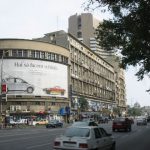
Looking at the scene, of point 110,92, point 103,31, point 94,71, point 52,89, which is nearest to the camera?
point 103,31

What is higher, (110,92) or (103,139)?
(110,92)

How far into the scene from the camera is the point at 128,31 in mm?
20203

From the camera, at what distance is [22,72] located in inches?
3514

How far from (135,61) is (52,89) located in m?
68.4

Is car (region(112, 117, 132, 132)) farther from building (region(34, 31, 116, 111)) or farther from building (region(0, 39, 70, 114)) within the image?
building (region(34, 31, 116, 111))

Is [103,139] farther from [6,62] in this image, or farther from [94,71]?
[94,71]

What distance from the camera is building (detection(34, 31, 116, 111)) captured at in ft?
351

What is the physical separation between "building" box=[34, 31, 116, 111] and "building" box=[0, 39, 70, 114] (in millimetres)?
7666

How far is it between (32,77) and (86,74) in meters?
32.7

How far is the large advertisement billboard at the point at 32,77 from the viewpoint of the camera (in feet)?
289

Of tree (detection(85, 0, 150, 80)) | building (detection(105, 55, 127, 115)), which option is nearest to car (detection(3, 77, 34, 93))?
tree (detection(85, 0, 150, 80))

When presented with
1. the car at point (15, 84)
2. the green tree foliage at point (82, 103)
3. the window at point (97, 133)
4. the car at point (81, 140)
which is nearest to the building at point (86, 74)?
the green tree foliage at point (82, 103)

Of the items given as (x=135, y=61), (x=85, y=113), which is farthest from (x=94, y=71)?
(x=135, y=61)

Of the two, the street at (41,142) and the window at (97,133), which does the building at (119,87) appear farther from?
the window at (97,133)
